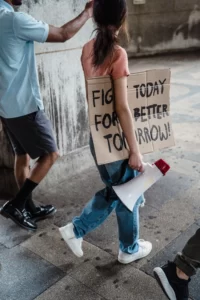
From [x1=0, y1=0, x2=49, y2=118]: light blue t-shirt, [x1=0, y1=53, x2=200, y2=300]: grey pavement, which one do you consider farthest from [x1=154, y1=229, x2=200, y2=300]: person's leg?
[x1=0, y1=0, x2=49, y2=118]: light blue t-shirt

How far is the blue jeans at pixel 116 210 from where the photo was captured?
245cm

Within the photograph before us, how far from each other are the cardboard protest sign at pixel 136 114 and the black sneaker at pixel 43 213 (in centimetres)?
129

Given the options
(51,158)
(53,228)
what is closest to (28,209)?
(53,228)

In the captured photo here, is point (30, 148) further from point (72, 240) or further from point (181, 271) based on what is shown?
point (181, 271)

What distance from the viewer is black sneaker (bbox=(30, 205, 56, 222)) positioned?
3383mm

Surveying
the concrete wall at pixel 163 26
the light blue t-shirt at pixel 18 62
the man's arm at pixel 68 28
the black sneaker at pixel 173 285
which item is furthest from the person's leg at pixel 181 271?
the concrete wall at pixel 163 26

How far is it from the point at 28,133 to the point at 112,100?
3.26ft

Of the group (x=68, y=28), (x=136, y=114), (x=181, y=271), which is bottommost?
(x=181, y=271)

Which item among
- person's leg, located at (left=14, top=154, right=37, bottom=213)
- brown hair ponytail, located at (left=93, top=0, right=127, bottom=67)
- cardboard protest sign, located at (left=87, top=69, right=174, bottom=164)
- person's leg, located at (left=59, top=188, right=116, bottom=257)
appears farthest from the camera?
person's leg, located at (left=14, top=154, right=37, bottom=213)

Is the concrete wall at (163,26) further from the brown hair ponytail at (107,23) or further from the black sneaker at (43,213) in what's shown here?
the brown hair ponytail at (107,23)

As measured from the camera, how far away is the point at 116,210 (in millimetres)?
2586

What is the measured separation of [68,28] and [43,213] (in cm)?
160

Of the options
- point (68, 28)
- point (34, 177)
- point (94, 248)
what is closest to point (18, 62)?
point (68, 28)

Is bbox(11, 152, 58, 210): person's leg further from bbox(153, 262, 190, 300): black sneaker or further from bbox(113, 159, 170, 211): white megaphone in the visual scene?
bbox(153, 262, 190, 300): black sneaker
